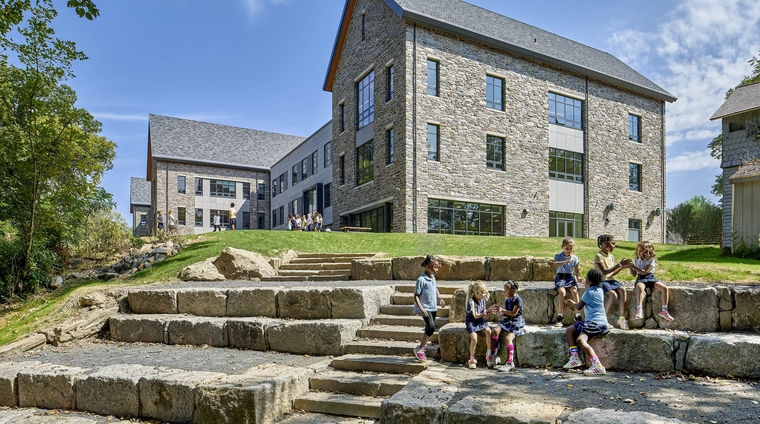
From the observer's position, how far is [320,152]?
31.5 metres

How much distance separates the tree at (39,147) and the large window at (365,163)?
12635 mm

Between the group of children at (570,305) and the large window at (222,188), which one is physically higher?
the large window at (222,188)

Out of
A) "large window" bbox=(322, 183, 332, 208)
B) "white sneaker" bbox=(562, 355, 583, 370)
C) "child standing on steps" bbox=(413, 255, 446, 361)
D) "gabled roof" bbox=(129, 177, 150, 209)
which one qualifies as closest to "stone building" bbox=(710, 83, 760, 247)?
"white sneaker" bbox=(562, 355, 583, 370)

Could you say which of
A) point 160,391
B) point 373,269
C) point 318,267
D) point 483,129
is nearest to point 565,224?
point 483,129

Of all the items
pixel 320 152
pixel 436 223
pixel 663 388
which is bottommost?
pixel 663 388

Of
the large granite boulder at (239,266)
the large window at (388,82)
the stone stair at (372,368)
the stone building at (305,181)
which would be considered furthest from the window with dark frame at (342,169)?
the stone stair at (372,368)

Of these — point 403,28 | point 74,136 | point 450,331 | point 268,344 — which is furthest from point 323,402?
point 403,28

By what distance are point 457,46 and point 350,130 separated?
7619 mm

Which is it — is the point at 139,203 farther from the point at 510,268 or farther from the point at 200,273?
the point at 510,268

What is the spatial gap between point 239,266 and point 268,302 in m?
4.48

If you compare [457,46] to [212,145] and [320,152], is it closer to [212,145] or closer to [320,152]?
[320,152]

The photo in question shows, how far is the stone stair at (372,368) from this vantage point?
559cm

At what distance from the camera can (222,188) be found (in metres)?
43.2

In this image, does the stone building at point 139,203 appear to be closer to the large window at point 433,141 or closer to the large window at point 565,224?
the large window at point 433,141
